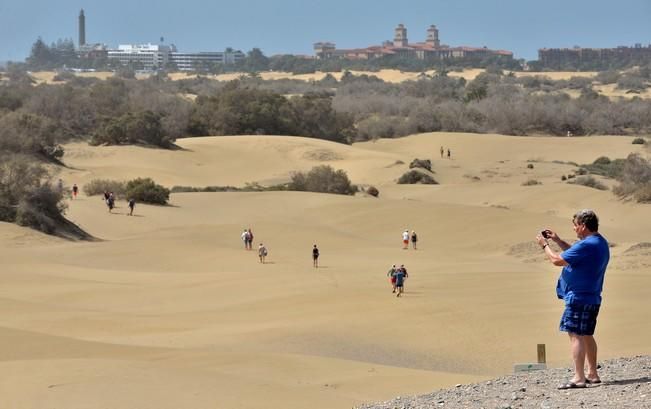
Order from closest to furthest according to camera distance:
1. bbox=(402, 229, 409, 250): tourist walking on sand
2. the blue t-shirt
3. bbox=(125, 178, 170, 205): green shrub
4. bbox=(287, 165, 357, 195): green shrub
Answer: the blue t-shirt < bbox=(402, 229, 409, 250): tourist walking on sand < bbox=(125, 178, 170, 205): green shrub < bbox=(287, 165, 357, 195): green shrub

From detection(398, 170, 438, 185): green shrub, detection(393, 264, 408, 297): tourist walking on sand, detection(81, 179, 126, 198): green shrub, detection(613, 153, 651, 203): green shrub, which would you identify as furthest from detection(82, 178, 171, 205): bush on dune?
detection(393, 264, 408, 297): tourist walking on sand

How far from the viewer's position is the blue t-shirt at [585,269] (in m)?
10.1

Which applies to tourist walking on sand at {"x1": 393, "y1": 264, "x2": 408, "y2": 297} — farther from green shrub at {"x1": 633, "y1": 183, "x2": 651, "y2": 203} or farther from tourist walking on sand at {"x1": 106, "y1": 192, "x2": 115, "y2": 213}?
green shrub at {"x1": 633, "y1": 183, "x2": 651, "y2": 203}

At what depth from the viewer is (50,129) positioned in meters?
66.6

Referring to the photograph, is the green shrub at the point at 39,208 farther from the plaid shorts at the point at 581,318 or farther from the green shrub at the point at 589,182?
the plaid shorts at the point at 581,318

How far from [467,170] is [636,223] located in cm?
2484

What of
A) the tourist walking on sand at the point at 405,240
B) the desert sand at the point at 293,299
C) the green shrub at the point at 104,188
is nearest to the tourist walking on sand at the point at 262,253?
the desert sand at the point at 293,299

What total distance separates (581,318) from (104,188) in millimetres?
43931

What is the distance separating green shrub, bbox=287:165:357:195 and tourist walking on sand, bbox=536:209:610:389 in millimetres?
48040

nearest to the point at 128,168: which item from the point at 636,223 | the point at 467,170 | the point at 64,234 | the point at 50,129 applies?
the point at 50,129

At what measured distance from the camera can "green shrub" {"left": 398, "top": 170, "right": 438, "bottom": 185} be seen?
63938 mm

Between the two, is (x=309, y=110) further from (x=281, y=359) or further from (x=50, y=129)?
(x=281, y=359)

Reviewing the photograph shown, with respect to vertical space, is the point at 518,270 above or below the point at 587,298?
below

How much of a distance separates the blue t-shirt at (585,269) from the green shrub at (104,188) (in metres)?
A: 42.0
